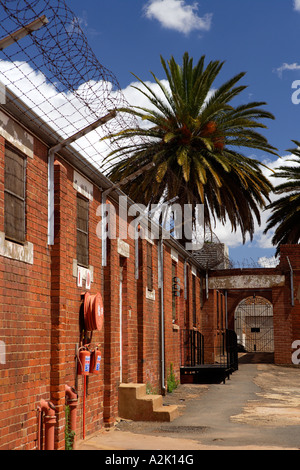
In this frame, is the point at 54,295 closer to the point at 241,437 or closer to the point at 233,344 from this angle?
the point at 241,437

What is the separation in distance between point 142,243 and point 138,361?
108 inches

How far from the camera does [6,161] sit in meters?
7.47

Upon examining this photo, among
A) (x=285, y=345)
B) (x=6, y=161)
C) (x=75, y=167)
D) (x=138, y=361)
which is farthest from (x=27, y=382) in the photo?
(x=285, y=345)

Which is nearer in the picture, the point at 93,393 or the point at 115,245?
the point at 93,393

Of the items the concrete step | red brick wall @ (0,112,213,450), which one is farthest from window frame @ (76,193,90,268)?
the concrete step

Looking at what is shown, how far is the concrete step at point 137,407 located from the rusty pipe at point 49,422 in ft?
13.6

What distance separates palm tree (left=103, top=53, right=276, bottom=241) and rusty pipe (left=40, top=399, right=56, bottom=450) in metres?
15.4

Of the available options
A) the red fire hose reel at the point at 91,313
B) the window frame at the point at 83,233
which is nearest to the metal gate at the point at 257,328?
the window frame at the point at 83,233

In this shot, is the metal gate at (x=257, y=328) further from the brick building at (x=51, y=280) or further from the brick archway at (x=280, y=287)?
the brick building at (x=51, y=280)

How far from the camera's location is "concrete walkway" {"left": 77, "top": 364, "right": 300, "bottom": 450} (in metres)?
9.50

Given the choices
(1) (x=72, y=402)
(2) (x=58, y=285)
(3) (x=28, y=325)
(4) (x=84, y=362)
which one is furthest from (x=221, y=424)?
(3) (x=28, y=325)

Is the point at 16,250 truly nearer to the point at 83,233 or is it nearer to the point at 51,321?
the point at 51,321

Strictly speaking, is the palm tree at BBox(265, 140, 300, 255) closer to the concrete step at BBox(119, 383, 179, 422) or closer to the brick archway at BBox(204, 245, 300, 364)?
the brick archway at BBox(204, 245, 300, 364)

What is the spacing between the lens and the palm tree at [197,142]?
23516mm
